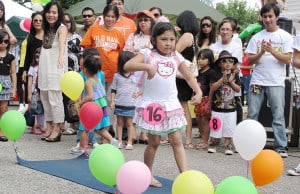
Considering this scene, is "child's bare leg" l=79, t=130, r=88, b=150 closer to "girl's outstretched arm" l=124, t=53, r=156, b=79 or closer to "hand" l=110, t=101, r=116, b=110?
"hand" l=110, t=101, r=116, b=110

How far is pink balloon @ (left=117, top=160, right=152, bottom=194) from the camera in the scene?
12.1 ft

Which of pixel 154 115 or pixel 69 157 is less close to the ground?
pixel 154 115

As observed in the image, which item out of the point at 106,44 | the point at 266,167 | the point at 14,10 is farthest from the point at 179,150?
the point at 14,10

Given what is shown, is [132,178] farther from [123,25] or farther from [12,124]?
[123,25]

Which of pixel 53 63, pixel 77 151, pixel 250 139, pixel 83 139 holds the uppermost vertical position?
pixel 53 63

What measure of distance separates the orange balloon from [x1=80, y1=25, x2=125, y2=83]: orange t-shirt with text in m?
3.88

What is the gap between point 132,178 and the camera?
3.70 meters

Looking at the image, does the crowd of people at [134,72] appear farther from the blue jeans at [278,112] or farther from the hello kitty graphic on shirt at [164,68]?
the hello kitty graphic on shirt at [164,68]

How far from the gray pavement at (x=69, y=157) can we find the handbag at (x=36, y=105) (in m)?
0.40

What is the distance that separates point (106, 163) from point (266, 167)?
1.22 m

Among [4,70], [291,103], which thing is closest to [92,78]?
[4,70]

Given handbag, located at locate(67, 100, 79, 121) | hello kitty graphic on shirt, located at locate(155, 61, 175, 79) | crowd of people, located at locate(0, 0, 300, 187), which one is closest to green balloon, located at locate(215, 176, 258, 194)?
hello kitty graphic on shirt, located at locate(155, 61, 175, 79)

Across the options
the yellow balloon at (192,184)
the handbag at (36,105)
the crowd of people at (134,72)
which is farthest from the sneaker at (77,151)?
the yellow balloon at (192,184)

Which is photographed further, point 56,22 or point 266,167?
point 56,22
